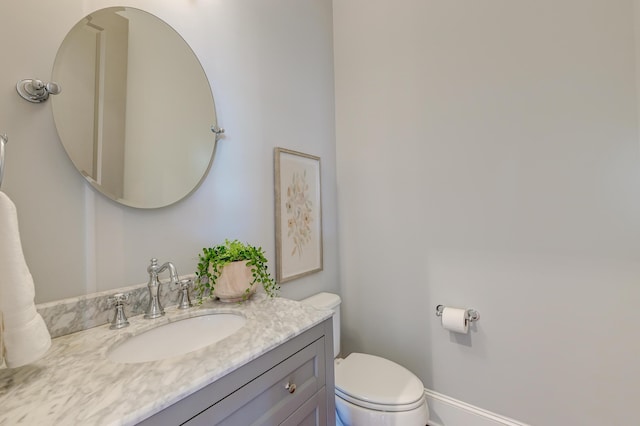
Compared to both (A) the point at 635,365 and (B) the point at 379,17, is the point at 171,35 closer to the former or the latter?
(B) the point at 379,17

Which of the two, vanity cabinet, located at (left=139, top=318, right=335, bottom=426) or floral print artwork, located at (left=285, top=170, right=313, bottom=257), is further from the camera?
floral print artwork, located at (left=285, top=170, right=313, bottom=257)

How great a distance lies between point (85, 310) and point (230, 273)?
1.39 ft

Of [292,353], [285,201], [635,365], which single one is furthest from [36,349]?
[635,365]

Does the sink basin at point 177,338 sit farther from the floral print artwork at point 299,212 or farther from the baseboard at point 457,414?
the baseboard at point 457,414

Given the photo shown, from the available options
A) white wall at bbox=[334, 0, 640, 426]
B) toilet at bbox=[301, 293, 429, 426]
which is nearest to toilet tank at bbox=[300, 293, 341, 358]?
toilet at bbox=[301, 293, 429, 426]

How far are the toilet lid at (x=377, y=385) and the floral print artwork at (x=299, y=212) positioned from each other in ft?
2.22

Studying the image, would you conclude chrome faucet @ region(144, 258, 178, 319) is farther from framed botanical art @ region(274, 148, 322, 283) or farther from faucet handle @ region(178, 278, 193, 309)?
framed botanical art @ region(274, 148, 322, 283)

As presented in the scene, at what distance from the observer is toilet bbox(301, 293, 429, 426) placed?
1147 millimetres

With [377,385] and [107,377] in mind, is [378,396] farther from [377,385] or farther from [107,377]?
[107,377]

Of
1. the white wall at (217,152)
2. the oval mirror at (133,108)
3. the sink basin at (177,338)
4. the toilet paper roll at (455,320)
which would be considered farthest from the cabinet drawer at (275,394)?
the toilet paper roll at (455,320)

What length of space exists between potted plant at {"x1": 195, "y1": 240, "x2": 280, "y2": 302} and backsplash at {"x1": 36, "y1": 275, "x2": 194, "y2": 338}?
0.16 meters

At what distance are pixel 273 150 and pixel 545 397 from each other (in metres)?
1.82

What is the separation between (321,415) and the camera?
873mm

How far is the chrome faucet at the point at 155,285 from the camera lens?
0.91 metres
